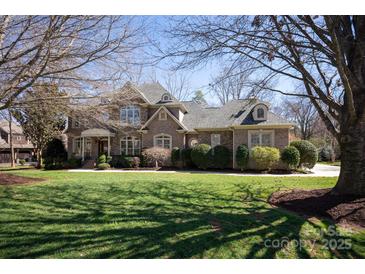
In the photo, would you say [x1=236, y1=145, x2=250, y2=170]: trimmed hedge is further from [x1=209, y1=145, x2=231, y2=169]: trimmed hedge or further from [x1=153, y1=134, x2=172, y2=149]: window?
[x1=153, y1=134, x2=172, y2=149]: window

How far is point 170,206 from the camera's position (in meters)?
6.52

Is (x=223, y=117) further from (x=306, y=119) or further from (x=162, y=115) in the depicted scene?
(x=306, y=119)

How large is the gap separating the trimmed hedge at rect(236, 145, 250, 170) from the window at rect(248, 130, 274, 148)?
981mm

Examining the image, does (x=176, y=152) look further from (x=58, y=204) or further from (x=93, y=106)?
(x=58, y=204)

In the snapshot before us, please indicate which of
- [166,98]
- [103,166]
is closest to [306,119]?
[166,98]

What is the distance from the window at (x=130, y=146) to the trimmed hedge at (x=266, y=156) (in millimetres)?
10512

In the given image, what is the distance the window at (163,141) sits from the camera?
22953 mm

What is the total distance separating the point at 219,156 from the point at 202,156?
124 centimetres

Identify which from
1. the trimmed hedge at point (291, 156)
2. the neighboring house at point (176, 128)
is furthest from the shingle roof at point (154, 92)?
the trimmed hedge at point (291, 156)

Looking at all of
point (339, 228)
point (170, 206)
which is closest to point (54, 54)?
point (170, 206)

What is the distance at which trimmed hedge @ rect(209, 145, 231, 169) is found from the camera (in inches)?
780

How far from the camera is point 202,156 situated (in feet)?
65.2

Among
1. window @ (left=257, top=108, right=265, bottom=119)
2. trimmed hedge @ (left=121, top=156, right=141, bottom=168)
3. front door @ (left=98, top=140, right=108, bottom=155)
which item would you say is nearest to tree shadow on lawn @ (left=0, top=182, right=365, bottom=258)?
window @ (left=257, top=108, right=265, bottom=119)

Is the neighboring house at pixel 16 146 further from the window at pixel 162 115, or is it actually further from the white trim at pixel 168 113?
the window at pixel 162 115
